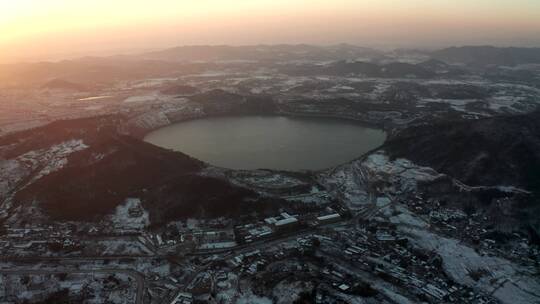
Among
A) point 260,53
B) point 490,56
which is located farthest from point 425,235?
point 260,53

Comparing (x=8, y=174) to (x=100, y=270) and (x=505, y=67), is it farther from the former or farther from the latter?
(x=505, y=67)

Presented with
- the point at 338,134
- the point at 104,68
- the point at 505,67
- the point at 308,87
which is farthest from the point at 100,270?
the point at 505,67

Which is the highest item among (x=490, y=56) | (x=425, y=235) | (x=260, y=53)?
(x=490, y=56)

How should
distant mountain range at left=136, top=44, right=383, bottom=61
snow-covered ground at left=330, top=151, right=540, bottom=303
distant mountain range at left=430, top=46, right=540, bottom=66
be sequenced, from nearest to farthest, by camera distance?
snow-covered ground at left=330, top=151, right=540, bottom=303 → distant mountain range at left=430, top=46, right=540, bottom=66 → distant mountain range at left=136, top=44, right=383, bottom=61

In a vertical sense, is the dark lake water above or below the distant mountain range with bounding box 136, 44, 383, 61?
below

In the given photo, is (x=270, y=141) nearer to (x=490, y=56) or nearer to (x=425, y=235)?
(x=425, y=235)

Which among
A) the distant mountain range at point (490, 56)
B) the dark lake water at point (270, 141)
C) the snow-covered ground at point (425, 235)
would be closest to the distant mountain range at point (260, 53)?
the distant mountain range at point (490, 56)

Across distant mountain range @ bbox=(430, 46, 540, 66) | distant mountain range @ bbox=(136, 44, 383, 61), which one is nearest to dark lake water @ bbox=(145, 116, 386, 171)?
distant mountain range @ bbox=(136, 44, 383, 61)

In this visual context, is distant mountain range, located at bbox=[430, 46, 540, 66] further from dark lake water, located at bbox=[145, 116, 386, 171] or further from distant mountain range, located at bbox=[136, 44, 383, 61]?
dark lake water, located at bbox=[145, 116, 386, 171]

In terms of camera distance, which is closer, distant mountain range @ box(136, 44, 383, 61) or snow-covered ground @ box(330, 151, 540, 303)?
snow-covered ground @ box(330, 151, 540, 303)
